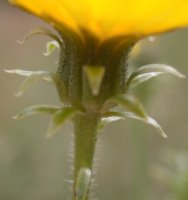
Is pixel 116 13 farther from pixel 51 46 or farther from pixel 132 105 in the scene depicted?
pixel 51 46

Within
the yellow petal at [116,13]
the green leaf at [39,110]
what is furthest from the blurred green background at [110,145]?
the yellow petal at [116,13]

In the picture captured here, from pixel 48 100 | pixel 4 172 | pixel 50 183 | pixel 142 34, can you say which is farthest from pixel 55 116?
pixel 48 100

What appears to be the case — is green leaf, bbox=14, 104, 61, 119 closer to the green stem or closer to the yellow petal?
the green stem

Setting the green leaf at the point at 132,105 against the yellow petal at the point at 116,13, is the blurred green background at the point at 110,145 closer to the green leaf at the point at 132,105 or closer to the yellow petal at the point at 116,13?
the green leaf at the point at 132,105

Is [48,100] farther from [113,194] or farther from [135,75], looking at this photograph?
[135,75]

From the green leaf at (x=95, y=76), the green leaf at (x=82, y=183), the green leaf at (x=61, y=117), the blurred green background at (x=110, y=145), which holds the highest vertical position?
the green leaf at (x=95, y=76)

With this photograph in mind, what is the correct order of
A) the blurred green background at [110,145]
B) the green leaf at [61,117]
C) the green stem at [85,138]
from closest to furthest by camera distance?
the green leaf at [61,117] < the green stem at [85,138] < the blurred green background at [110,145]

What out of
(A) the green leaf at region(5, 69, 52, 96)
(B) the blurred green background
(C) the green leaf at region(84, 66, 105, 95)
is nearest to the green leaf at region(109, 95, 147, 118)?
(C) the green leaf at region(84, 66, 105, 95)

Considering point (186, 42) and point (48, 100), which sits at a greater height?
point (186, 42)
